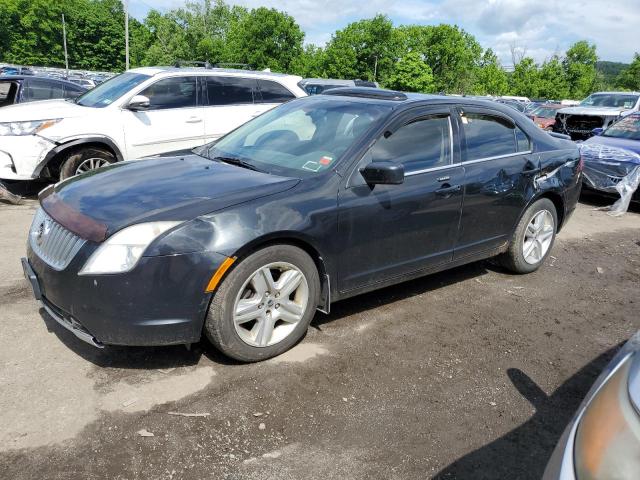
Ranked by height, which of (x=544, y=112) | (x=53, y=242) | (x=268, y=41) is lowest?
(x=53, y=242)

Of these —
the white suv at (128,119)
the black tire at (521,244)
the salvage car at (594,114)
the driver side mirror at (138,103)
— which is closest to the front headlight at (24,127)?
the white suv at (128,119)

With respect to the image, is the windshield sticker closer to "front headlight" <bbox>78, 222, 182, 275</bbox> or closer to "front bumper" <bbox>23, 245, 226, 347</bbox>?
"front bumper" <bbox>23, 245, 226, 347</bbox>

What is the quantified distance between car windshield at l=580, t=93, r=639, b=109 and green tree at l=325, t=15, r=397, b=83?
43.4 m

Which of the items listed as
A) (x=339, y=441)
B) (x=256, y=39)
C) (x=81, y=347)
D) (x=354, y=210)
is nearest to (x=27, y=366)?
(x=81, y=347)

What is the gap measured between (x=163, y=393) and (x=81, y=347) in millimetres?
814

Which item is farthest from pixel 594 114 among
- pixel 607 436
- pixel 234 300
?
pixel 607 436

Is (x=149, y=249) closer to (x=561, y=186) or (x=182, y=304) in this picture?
(x=182, y=304)

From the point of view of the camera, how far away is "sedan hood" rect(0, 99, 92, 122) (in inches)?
278

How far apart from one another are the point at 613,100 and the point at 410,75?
4393cm

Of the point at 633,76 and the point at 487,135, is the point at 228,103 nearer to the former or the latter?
the point at 487,135

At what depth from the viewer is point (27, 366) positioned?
10.7ft

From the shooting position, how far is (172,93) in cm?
778

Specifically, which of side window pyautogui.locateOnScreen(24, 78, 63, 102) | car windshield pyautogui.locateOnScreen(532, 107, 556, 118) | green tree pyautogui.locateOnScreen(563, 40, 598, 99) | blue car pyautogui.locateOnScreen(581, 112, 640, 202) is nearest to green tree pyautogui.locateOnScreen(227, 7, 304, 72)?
green tree pyautogui.locateOnScreen(563, 40, 598, 99)

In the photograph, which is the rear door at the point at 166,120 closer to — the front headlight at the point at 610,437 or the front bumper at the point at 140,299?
the front bumper at the point at 140,299
